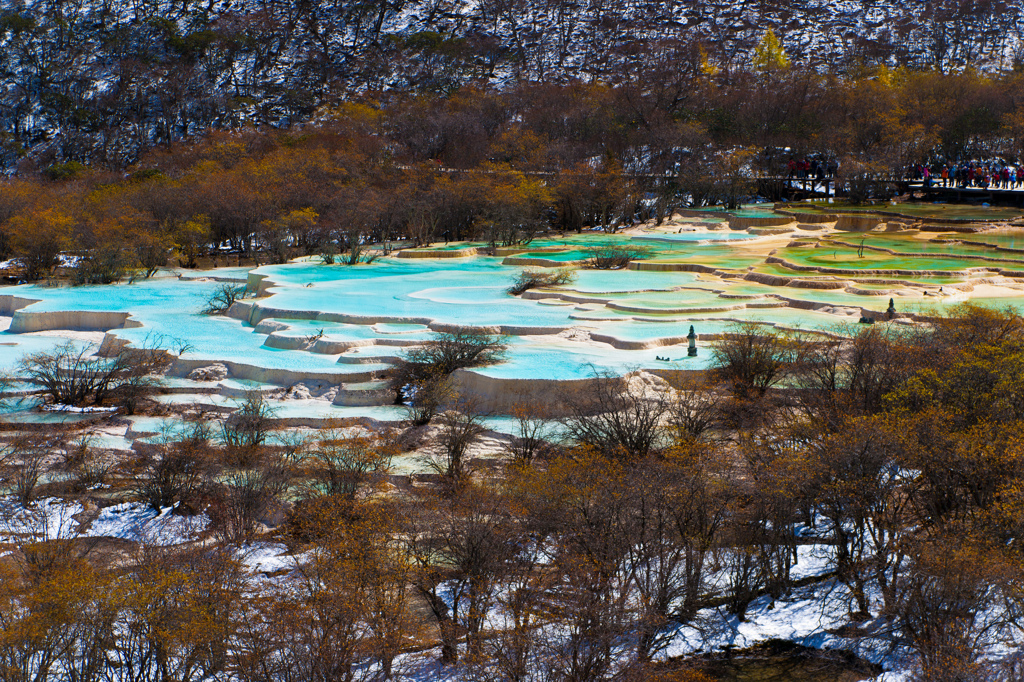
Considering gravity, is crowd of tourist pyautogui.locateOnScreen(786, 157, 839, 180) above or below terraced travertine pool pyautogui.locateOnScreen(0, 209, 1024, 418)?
above

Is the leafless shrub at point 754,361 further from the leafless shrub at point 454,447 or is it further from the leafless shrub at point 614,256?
the leafless shrub at point 614,256

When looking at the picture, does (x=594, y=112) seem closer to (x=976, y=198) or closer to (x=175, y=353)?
(x=976, y=198)

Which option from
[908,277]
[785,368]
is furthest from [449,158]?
[785,368]

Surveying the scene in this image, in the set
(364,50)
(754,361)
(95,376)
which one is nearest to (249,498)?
(95,376)

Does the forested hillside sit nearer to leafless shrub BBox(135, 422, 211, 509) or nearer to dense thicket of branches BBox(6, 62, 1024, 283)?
dense thicket of branches BBox(6, 62, 1024, 283)

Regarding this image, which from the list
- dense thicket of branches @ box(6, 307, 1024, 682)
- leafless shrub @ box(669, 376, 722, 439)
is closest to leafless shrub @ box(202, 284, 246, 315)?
dense thicket of branches @ box(6, 307, 1024, 682)
